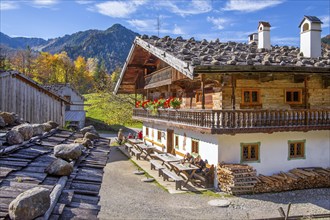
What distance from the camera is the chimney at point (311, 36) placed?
1769 centimetres

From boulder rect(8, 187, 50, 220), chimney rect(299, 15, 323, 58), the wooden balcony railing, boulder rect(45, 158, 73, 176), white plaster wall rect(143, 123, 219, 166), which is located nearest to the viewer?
boulder rect(8, 187, 50, 220)

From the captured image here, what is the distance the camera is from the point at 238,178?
549 inches

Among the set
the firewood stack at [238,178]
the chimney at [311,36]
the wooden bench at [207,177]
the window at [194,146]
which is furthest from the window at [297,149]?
the chimney at [311,36]

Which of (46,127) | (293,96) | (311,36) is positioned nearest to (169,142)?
(293,96)

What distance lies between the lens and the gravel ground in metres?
11.6

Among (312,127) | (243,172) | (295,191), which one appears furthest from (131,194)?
(312,127)

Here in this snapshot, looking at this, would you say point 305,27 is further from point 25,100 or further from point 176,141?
point 25,100

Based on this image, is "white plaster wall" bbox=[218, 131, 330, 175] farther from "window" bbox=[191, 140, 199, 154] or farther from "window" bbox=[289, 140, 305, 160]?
"window" bbox=[191, 140, 199, 154]

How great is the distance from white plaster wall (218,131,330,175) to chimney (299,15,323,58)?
4656 millimetres

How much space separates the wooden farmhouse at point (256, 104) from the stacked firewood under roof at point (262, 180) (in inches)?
26.5

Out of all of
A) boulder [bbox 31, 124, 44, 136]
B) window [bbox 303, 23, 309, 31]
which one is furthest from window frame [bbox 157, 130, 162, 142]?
boulder [bbox 31, 124, 44, 136]

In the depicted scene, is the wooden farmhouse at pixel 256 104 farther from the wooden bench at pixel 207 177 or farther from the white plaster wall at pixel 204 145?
the wooden bench at pixel 207 177

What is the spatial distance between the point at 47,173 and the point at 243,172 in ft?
37.3

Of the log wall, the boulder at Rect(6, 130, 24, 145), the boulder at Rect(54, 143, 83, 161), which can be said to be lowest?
the boulder at Rect(54, 143, 83, 161)
